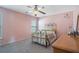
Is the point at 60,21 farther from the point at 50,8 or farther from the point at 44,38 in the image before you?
the point at 44,38

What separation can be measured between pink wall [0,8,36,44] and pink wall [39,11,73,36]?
0.28 meters

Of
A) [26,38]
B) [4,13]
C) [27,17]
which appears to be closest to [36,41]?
[26,38]

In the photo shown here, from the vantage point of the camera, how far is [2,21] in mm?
1694

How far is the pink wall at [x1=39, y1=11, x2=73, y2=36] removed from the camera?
5.62ft

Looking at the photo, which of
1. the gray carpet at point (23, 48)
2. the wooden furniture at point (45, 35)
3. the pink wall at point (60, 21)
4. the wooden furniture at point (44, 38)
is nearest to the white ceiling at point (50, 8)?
the pink wall at point (60, 21)

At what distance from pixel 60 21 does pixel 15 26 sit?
0.87 m

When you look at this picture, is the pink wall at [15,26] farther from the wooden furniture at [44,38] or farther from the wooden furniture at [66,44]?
the wooden furniture at [66,44]

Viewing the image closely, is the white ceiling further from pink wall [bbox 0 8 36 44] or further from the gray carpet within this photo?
the gray carpet

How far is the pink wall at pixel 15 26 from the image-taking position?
5.59 ft

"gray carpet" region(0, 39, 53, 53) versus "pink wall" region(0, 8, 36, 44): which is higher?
"pink wall" region(0, 8, 36, 44)

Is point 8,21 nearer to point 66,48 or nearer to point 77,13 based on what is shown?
point 66,48

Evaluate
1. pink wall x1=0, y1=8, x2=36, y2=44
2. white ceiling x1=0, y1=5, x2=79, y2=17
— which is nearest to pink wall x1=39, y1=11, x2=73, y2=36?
white ceiling x1=0, y1=5, x2=79, y2=17

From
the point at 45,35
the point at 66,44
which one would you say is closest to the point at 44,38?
the point at 45,35
